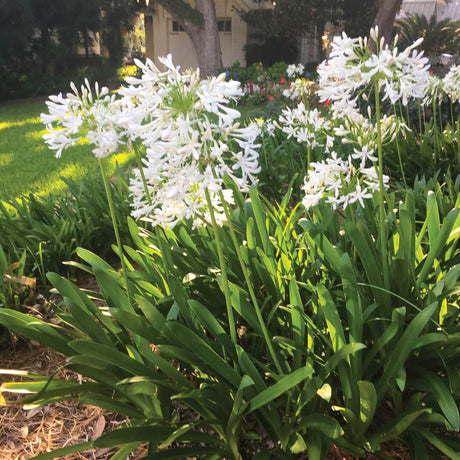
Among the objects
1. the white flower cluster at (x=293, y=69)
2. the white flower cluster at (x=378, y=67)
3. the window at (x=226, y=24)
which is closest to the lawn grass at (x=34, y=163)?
the white flower cluster at (x=293, y=69)

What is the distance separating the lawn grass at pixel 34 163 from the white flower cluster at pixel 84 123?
2366 mm

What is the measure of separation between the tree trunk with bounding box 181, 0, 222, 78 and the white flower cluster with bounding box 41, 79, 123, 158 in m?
13.6

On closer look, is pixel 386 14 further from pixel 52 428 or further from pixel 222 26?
pixel 52 428

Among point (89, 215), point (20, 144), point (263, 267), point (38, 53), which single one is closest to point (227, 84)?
point (263, 267)

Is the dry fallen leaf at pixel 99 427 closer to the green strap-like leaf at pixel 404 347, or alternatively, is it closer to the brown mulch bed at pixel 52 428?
the brown mulch bed at pixel 52 428

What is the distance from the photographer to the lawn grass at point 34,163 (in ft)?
A: 17.1

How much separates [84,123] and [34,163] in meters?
5.68

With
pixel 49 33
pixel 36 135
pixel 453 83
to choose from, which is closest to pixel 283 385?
pixel 453 83

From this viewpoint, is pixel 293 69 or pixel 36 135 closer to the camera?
pixel 293 69

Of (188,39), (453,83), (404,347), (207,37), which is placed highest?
(188,39)

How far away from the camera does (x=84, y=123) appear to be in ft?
4.30

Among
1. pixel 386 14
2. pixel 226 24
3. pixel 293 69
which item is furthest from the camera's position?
pixel 226 24

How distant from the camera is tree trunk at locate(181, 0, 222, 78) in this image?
1434 cm

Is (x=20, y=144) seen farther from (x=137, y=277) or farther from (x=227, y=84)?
(x=227, y=84)
